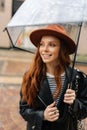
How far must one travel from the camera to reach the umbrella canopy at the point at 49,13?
217 cm

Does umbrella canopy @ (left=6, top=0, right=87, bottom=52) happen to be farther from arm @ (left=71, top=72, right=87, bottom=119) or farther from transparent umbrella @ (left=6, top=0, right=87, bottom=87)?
arm @ (left=71, top=72, right=87, bottom=119)

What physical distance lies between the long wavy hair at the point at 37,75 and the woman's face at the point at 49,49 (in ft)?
0.15

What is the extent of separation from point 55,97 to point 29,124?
0.94 ft

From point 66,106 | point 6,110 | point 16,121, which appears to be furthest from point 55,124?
point 6,110

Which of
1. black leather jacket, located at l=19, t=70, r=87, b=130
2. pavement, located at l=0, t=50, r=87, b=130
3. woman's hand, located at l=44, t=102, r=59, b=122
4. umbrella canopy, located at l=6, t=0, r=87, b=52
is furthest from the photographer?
pavement, located at l=0, t=50, r=87, b=130

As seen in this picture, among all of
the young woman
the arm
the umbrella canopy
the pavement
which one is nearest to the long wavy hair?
the young woman

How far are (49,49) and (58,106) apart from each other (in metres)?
0.39

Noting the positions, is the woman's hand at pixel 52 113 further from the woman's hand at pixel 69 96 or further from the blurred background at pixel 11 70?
the blurred background at pixel 11 70

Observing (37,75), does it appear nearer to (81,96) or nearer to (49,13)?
(81,96)

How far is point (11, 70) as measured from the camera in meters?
9.57

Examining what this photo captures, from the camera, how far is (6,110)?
6.10 metres

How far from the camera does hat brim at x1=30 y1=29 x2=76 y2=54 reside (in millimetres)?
2374

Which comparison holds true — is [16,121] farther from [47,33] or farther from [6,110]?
[47,33]

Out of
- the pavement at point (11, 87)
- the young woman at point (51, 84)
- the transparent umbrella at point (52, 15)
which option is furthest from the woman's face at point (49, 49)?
the pavement at point (11, 87)
